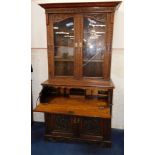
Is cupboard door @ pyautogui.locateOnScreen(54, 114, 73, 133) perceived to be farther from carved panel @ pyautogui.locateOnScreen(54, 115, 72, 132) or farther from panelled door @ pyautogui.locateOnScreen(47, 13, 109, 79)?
panelled door @ pyautogui.locateOnScreen(47, 13, 109, 79)

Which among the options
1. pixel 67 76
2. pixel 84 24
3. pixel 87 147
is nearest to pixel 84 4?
pixel 84 24

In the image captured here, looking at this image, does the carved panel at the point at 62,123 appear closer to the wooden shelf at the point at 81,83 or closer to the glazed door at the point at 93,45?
the wooden shelf at the point at 81,83

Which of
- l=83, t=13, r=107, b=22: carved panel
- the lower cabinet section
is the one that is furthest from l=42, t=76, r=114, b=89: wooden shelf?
l=83, t=13, r=107, b=22: carved panel

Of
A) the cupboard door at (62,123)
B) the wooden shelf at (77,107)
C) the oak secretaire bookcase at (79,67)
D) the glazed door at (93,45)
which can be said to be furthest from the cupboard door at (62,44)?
the cupboard door at (62,123)

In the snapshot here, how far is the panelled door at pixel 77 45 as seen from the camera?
2.37 metres

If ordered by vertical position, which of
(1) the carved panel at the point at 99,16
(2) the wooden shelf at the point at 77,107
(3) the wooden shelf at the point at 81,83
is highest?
(1) the carved panel at the point at 99,16

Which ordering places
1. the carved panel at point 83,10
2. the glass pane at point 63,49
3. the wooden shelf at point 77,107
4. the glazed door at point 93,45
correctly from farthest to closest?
the glass pane at point 63,49 < the glazed door at point 93,45 < the carved panel at point 83,10 < the wooden shelf at point 77,107

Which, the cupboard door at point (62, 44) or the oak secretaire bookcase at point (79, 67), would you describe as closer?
the oak secretaire bookcase at point (79, 67)

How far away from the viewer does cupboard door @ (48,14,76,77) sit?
242cm

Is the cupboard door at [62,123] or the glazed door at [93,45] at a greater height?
the glazed door at [93,45]

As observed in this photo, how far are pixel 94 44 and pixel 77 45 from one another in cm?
22

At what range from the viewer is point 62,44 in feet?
8.34
